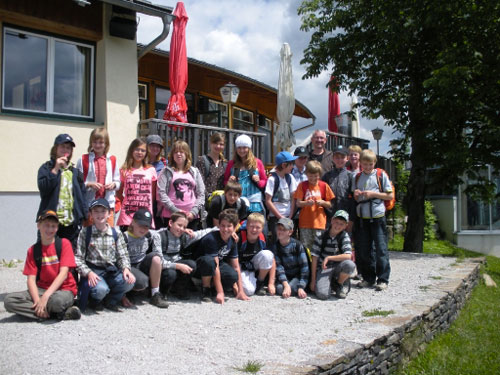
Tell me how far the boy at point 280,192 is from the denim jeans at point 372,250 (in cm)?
101

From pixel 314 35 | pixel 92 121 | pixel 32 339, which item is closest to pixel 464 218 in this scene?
pixel 314 35

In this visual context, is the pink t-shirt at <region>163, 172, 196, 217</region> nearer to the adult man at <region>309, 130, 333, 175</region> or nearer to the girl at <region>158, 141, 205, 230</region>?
the girl at <region>158, 141, 205, 230</region>

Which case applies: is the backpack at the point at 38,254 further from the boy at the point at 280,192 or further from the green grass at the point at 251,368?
the boy at the point at 280,192

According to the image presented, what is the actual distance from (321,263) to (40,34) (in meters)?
6.23

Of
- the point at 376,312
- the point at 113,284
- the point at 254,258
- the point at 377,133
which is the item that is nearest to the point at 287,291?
the point at 254,258

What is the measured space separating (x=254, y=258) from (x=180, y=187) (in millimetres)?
1258

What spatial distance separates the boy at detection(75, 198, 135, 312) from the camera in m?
4.74

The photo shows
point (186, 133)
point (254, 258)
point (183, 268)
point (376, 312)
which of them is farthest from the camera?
point (186, 133)

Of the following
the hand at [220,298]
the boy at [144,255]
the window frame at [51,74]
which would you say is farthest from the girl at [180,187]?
the window frame at [51,74]

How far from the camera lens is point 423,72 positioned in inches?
435

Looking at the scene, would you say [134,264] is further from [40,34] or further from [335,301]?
[40,34]

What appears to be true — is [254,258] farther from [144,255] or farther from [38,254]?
[38,254]

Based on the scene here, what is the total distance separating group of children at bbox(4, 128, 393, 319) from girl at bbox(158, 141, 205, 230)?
0.01 metres

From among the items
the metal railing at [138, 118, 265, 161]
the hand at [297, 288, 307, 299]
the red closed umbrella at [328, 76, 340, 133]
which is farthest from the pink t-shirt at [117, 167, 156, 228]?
the red closed umbrella at [328, 76, 340, 133]
